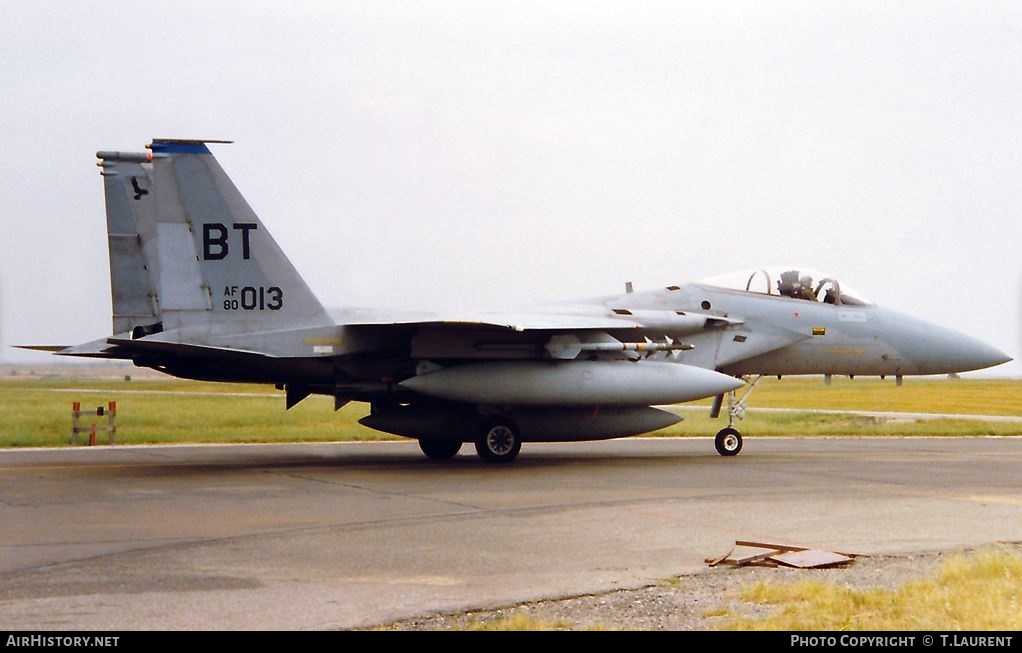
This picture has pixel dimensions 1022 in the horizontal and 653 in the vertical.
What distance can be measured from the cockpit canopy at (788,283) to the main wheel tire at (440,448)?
16.6 ft

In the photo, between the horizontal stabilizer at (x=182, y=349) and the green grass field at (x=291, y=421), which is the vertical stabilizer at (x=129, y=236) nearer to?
the horizontal stabilizer at (x=182, y=349)

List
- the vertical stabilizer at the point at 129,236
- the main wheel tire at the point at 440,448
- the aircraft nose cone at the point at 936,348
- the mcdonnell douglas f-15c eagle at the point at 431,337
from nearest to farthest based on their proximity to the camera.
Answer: the mcdonnell douglas f-15c eagle at the point at 431,337
the vertical stabilizer at the point at 129,236
the main wheel tire at the point at 440,448
the aircraft nose cone at the point at 936,348

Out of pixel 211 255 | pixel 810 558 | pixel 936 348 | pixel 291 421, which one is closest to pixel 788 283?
pixel 936 348

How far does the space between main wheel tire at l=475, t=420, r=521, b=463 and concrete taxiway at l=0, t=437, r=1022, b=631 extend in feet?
1.29

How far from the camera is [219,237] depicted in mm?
16109

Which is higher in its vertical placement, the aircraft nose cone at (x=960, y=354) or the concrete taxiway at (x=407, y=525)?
the aircraft nose cone at (x=960, y=354)

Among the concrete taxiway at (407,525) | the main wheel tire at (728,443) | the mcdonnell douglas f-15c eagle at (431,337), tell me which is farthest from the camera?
the main wheel tire at (728,443)

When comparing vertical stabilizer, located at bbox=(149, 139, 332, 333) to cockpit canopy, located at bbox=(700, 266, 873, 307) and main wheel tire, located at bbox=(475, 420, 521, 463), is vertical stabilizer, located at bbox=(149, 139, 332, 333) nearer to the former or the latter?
main wheel tire, located at bbox=(475, 420, 521, 463)

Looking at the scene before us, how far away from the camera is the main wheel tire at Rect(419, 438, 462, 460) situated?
1773 cm

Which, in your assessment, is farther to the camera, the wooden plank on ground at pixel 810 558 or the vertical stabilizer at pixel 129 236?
the vertical stabilizer at pixel 129 236

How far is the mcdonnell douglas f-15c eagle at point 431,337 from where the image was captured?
52.5ft

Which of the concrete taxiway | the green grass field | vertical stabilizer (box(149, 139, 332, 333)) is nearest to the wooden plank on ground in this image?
the concrete taxiway

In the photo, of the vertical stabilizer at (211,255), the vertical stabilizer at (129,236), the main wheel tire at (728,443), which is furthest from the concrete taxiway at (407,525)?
the vertical stabilizer at (129,236)

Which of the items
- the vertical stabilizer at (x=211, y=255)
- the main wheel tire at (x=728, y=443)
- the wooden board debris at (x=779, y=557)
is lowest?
the main wheel tire at (x=728, y=443)
